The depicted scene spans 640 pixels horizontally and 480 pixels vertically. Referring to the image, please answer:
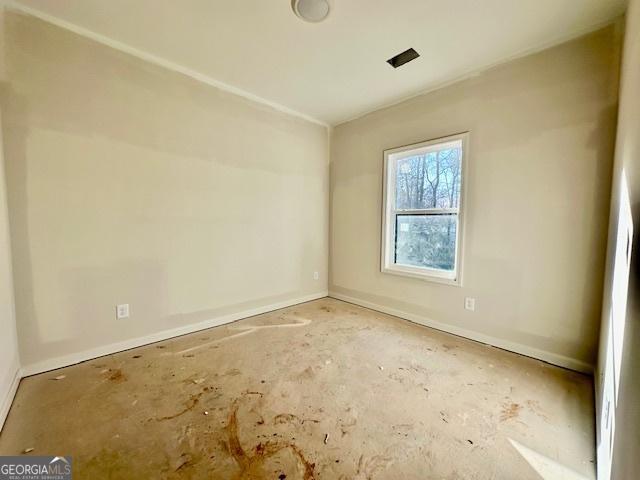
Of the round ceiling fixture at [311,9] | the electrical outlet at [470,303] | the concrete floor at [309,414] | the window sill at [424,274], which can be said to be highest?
the round ceiling fixture at [311,9]

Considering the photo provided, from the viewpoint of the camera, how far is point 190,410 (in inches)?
63.2

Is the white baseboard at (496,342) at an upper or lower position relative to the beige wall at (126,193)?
lower

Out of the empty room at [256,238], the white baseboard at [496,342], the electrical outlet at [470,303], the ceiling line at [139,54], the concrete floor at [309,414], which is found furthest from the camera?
the electrical outlet at [470,303]

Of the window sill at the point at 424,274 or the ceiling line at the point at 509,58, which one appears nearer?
the ceiling line at the point at 509,58

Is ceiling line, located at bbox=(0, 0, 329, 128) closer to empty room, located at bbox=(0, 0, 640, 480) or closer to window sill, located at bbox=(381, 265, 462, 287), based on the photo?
empty room, located at bbox=(0, 0, 640, 480)

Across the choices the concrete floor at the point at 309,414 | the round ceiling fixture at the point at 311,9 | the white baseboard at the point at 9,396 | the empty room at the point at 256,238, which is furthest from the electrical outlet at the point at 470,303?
the white baseboard at the point at 9,396

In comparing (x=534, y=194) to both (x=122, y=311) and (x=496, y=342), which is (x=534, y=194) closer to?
(x=496, y=342)

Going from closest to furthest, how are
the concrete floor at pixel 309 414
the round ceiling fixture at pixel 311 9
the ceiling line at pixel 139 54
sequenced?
the concrete floor at pixel 309 414
the round ceiling fixture at pixel 311 9
the ceiling line at pixel 139 54

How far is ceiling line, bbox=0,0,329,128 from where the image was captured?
1.86 m

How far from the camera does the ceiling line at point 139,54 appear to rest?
1861mm

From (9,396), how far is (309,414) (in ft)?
6.14

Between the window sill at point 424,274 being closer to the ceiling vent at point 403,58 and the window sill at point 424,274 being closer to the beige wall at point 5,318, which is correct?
the ceiling vent at point 403,58

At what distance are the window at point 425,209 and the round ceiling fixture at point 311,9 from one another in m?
1.66

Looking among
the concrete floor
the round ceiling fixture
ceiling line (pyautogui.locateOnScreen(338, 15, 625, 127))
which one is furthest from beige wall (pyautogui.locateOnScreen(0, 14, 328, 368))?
ceiling line (pyautogui.locateOnScreen(338, 15, 625, 127))
